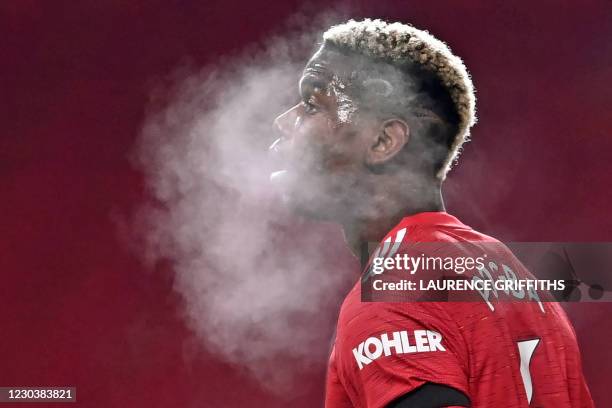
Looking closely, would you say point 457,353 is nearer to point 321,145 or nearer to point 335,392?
point 335,392

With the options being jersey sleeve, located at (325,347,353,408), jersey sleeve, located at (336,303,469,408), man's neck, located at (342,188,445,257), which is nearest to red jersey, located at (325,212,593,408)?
jersey sleeve, located at (336,303,469,408)

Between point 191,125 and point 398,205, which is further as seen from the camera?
point 191,125

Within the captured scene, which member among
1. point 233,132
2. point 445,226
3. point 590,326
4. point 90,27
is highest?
point 90,27

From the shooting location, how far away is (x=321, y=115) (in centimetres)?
133

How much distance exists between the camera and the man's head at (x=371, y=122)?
1273 mm

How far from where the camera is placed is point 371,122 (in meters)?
1.29

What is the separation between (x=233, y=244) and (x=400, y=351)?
6.17 ft

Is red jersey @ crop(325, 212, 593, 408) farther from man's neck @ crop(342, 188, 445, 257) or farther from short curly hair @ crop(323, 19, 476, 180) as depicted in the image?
short curly hair @ crop(323, 19, 476, 180)

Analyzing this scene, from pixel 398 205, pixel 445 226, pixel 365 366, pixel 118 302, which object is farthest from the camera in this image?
pixel 118 302

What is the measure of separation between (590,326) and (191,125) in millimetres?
1652

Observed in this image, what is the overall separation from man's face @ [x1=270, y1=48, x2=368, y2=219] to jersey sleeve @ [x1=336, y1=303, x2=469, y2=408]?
38cm

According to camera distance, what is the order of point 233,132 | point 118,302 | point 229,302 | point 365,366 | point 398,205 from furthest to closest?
point 118,302, point 229,302, point 233,132, point 398,205, point 365,366

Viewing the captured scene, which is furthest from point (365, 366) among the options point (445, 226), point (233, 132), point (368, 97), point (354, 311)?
point (233, 132)

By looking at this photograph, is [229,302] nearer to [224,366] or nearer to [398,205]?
[224,366]
